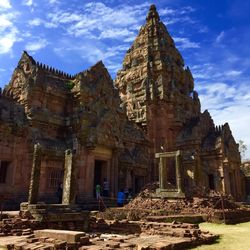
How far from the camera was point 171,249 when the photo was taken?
6977 mm

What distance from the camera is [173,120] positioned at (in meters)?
31.5

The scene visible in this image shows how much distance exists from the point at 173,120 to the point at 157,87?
157 inches

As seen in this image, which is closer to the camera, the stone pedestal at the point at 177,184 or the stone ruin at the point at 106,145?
the stone ruin at the point at 106,145

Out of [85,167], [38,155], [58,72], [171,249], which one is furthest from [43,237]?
[58,72]

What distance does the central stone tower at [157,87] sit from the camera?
3064 centimetres

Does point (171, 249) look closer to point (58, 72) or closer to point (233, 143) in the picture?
point (58, 72)

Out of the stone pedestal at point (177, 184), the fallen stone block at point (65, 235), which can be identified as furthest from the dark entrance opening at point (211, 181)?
the fallen stone block at point (65, 235)

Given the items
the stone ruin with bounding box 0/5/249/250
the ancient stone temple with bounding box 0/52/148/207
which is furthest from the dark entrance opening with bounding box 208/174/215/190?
the ancient stone temple with bounding box 0/52/148/207

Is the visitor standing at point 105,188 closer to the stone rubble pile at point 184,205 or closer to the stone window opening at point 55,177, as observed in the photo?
the stone rubble pile at point 184,205

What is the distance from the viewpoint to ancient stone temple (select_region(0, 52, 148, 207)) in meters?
17.9

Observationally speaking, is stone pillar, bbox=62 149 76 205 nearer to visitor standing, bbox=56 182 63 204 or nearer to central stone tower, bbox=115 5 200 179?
visitor standing, bbox=56 182 63 204

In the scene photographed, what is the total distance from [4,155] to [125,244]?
40.9 feet

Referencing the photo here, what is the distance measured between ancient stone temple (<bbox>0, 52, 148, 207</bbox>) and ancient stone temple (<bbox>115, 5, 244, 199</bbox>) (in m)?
6.74

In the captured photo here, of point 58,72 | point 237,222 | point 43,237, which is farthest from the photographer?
point 58,72
